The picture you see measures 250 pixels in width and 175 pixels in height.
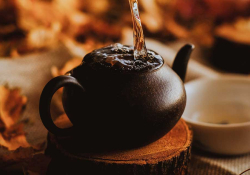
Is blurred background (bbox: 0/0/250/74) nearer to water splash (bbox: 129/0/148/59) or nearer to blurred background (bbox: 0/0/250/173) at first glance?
blurred background (bbox: 0/0/250/173)

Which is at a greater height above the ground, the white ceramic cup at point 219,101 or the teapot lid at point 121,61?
the teapot lid at point 121,61

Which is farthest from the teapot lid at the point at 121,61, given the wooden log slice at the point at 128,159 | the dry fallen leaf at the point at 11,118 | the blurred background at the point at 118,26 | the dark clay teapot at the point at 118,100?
the blurred background at the point at 118,26

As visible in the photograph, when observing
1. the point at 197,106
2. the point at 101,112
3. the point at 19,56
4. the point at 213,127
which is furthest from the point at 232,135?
the point at 19,56

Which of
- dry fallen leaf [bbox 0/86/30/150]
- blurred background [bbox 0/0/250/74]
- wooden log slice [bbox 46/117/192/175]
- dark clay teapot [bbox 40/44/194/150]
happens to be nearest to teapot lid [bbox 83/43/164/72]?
dark clay teapot [bbox 40/44/194/150]

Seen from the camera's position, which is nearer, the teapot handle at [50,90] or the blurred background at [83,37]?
the teapot handle at [50,90]

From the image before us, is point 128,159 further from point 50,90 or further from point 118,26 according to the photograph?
point 118,26

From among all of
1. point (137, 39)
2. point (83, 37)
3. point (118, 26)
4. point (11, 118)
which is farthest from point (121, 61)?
point (118, 26)

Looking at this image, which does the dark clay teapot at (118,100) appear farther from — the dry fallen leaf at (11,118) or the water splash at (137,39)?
the dry fallen leaf at (11,118)
